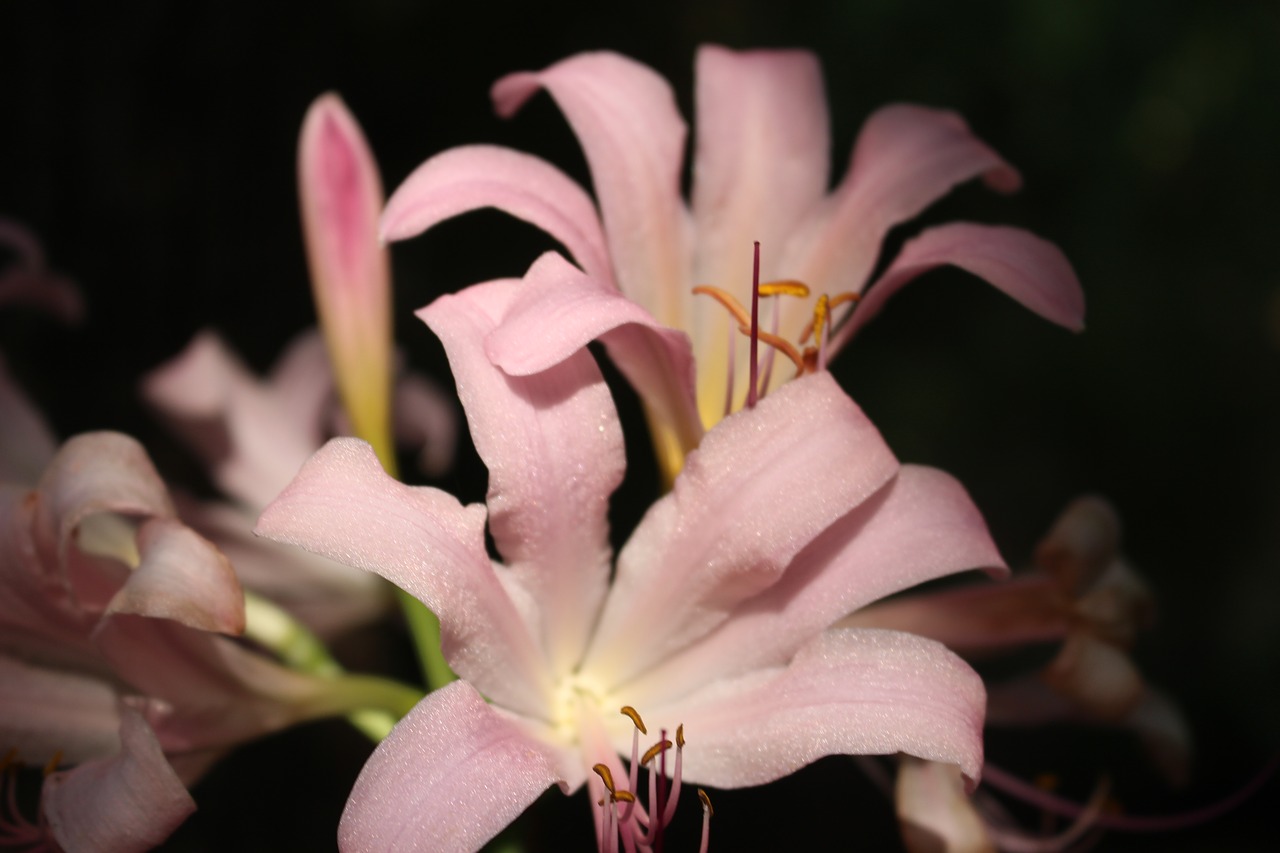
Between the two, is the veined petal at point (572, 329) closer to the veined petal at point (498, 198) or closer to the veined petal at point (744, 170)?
the veined petal at point (498, 198)

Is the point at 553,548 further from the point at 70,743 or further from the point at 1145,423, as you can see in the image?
the point at 1145,423

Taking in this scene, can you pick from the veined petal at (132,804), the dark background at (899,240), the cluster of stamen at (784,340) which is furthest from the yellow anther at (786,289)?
A: the dark background at (899,240)

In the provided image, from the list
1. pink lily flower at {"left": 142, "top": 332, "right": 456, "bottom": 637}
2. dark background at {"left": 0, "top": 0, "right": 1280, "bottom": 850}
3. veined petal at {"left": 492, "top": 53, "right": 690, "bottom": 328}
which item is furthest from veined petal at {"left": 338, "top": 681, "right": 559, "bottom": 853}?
dark background at {"left": 0, "top": 0, "right": 1280, "bottom": 850}

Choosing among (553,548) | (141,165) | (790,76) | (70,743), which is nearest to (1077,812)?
(553,548)

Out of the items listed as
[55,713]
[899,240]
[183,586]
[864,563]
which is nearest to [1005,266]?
[864,563]

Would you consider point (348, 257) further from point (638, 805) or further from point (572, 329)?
point (638, 805)

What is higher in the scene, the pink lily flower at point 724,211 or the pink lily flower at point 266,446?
the pink lily flower at point 724,211
